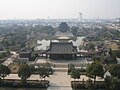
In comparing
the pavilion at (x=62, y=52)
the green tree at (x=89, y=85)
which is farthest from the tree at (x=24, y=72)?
the pavilion at (x=62, y=52)

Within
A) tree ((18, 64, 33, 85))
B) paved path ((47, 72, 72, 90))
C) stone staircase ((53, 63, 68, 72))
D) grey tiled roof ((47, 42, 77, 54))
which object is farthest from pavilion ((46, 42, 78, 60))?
tree ((18, 64, 33, 85))

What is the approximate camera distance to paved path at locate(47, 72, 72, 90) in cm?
2067

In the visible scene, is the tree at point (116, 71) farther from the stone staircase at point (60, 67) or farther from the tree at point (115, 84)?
the stone staircase at point (60, 67)

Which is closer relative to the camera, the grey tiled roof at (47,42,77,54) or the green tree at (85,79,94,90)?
the green tree at (85,79,94,90)

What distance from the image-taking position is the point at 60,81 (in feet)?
73.5

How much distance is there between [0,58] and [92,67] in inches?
563

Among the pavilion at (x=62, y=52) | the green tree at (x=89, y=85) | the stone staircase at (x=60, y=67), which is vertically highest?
the pavilion at (x=62, y=52)

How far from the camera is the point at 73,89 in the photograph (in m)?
20.2

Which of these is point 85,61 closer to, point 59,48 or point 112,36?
point 59,48

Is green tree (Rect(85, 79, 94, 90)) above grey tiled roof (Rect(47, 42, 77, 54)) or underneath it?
underneath

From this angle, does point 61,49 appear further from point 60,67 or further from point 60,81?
point 60,81

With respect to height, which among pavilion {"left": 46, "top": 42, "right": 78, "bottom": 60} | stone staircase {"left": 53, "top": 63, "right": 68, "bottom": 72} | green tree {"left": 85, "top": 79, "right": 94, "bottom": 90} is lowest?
stone staircase {"left": 53, "top": 63, "right": 68, "bottom": 72}

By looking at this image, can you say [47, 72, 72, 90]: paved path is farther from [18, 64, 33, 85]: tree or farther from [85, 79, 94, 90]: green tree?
[18, 64, 33, 85]: tree

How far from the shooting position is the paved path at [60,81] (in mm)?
20672
